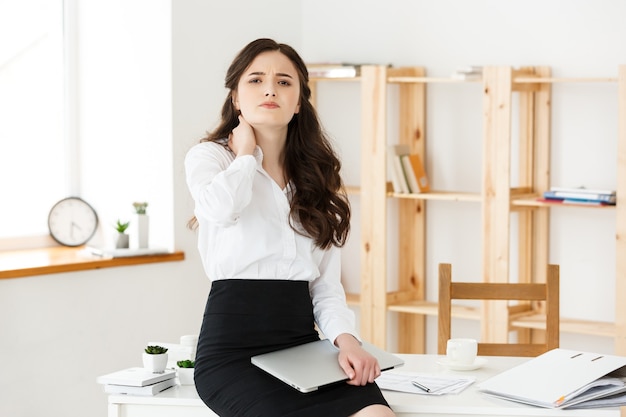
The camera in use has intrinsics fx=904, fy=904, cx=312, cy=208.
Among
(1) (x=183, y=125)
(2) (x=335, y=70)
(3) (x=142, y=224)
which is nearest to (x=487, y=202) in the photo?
(2) (x=335, y=70)

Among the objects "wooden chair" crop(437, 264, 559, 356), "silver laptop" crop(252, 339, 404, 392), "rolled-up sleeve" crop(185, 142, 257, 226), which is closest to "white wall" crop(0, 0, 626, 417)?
"wooden chair" crop(437, 264, 559, 356)

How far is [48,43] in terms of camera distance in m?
4.11

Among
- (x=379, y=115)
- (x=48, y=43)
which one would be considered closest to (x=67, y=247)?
(x=48, y=43)

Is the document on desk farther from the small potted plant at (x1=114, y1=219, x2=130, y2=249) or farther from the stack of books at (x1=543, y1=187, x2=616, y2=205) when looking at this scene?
the small potted plant at (x1=114, y1=219, x2=130, y2=249)

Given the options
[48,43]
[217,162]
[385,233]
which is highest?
[48,43]

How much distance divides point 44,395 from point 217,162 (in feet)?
6.00

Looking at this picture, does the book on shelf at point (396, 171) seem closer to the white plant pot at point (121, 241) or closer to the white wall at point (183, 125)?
the white wall at point (183, 125)

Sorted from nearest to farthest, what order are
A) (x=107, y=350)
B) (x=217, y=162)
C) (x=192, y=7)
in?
1. (x=217, y=162)
2. (x=107, y=350)
3. (x=192, y=7)

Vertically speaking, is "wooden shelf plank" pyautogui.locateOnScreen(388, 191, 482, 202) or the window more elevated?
the window

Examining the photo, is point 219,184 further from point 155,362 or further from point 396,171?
point 396,171

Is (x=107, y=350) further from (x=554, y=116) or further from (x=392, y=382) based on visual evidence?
(x=554, y=116)

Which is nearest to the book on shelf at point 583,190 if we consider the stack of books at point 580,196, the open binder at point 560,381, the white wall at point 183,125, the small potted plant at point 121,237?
the stack of books at point 580,196

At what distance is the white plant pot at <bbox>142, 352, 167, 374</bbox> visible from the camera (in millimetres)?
2107

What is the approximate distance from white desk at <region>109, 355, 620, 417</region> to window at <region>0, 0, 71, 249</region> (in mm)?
2114
